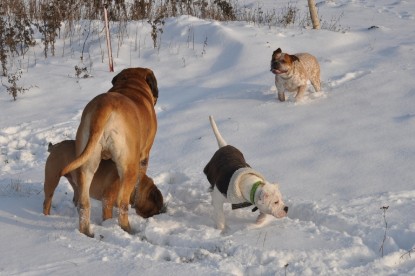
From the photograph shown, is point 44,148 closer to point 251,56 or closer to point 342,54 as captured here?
point 251,56

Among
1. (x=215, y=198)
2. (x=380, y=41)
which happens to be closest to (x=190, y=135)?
(x=215, y=198)

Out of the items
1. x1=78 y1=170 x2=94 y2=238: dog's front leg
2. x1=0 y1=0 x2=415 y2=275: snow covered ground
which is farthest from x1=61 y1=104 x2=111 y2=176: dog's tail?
x1=0 y1=0 x2=415 y2=275: snow covered ground

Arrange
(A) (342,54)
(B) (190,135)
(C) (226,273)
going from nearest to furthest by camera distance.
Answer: (C) (226,273) < (B) (190,135) < (A) (342,54)

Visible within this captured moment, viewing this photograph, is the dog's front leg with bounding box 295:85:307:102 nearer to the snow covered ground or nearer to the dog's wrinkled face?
the snow covered ground

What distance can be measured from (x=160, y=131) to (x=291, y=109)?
1654 millimetres

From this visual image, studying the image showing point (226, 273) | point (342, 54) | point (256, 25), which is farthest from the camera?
point (256, 25)

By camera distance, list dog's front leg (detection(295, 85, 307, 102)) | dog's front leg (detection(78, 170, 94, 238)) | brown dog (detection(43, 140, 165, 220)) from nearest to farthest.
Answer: dog's front leg (detection(78, 170, 94, 238)) < brown dog (detection(43, 140, 165, 220)) < dog's front leg (detection(295, 85, 307, 102))

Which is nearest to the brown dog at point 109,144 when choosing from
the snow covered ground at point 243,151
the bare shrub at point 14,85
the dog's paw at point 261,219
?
the snow covered ground at point 243,151

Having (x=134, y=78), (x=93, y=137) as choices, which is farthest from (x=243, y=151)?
(x=93, y=137)

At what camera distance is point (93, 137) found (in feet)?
13.4

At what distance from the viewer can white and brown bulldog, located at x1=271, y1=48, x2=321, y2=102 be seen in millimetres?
7340

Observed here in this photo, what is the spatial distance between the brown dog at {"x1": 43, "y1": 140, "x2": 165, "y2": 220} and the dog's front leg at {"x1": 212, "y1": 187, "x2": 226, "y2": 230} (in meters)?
0.53

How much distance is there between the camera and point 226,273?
357 cm

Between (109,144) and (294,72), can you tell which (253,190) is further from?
(294,72)
